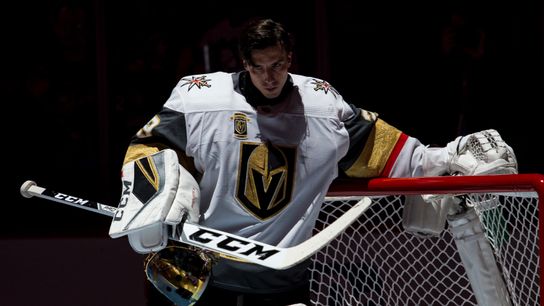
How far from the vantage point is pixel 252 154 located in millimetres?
2061

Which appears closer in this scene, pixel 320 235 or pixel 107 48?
pixel 320 235

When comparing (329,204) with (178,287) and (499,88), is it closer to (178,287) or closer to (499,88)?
(178,287)

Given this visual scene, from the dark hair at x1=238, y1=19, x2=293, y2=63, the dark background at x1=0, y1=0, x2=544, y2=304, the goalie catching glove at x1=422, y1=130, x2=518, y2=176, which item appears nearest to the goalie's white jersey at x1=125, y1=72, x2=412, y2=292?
the dark hair at x1=238, y1=19, x2=293, y2=63

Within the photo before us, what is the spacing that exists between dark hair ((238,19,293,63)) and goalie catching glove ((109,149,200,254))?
25cm

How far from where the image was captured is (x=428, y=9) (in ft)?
14.0

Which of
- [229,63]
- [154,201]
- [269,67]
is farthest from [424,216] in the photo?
[229,63]

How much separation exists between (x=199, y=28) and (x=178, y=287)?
2474mm

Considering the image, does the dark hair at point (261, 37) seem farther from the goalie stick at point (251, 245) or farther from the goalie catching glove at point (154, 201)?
the goalie stick at point (251, 245)

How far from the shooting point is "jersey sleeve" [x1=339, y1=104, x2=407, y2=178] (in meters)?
2.20

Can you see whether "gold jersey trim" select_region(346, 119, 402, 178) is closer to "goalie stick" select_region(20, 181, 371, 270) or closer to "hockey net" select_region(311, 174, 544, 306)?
"hockey net" select_region(311, 174, 544, 306)

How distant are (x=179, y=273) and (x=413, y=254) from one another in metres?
0.77

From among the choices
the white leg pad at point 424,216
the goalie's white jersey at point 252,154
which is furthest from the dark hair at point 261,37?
the white leg pad at point 424,216

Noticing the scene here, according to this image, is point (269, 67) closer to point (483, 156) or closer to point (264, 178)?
point (264, 178)

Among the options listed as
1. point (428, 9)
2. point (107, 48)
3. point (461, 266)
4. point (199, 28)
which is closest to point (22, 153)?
point (107, 48)
